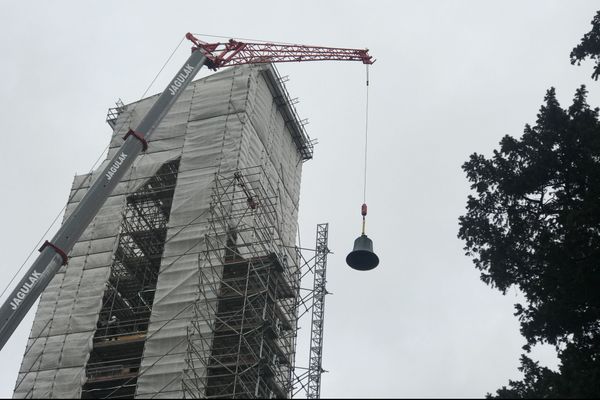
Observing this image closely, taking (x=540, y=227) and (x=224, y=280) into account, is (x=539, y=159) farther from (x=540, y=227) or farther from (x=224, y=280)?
(x=224, y=280)

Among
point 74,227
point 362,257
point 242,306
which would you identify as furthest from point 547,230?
point 74,227

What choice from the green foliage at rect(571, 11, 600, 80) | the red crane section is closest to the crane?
the red crane section

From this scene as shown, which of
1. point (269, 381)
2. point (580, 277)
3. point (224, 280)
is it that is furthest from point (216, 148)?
point (580, 277)

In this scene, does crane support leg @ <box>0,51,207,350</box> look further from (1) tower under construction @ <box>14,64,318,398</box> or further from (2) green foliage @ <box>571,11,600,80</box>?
(2) green foliage @ <box>571,11,600,80</box>

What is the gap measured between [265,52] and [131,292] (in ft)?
53.6

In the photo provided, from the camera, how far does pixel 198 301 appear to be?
4122cm

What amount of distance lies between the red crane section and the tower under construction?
81.4 inches

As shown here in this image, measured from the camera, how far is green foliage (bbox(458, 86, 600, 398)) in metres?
33.4

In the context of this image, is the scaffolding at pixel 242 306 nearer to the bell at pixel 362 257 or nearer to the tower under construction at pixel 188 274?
the tower under construction at pixel 188 274

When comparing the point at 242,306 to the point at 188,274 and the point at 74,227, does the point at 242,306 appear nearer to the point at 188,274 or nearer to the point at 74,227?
the point at 188,274

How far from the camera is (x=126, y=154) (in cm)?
4309

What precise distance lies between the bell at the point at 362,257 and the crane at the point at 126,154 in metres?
10.1

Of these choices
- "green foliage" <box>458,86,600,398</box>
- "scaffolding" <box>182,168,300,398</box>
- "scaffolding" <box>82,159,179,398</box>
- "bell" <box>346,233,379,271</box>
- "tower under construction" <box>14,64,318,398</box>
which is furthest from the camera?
"scaffolding" <box>82,159,179,398</box>

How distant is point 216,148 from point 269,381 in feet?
40.5
